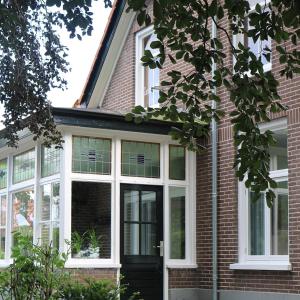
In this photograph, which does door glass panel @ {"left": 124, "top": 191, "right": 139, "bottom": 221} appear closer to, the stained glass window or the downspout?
the stained glass window

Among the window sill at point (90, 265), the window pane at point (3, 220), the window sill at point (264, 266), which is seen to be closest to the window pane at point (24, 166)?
the window pane at point (3, 220)

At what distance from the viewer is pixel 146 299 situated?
1236cm

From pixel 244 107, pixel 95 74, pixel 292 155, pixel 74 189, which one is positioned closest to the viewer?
pixel 244 107

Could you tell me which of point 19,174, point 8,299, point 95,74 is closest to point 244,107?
point 8,299

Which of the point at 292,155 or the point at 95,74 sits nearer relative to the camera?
the point at 292,155

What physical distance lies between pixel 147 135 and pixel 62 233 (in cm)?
251

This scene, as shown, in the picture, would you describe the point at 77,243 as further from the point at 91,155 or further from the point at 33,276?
the point at 91,155

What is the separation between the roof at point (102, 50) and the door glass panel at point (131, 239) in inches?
230

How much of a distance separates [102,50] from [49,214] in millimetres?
5890

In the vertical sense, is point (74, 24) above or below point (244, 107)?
above

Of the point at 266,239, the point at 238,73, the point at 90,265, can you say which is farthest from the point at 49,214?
the point at 238,73

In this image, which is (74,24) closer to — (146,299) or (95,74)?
(146,299)

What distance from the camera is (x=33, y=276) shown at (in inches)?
279

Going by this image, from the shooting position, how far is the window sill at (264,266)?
430 inches
